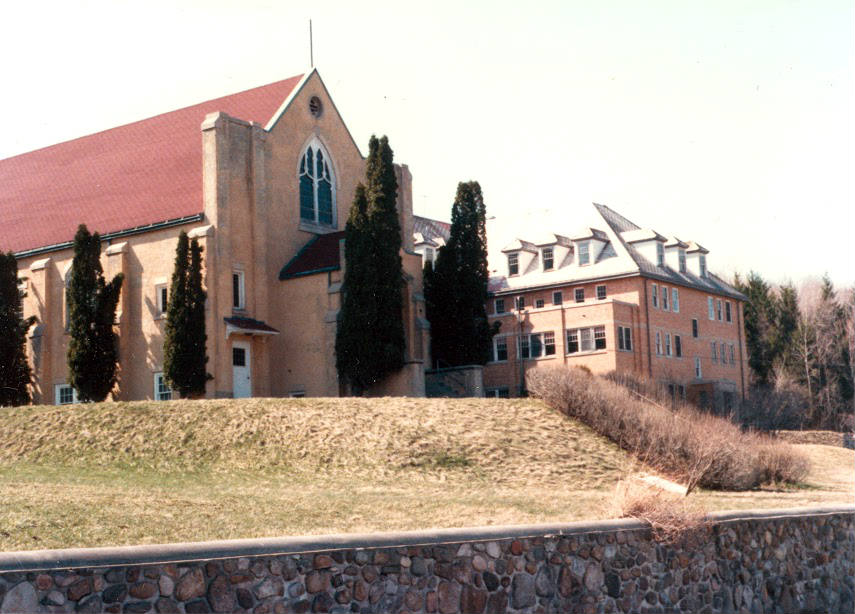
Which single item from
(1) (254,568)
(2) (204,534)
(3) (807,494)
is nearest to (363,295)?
(3) (807,494)

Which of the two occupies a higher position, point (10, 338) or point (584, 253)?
point (584, 253)

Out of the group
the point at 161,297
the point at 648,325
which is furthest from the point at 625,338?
the point at 161,297

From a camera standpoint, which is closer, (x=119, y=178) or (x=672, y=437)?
(x=672, y=437)

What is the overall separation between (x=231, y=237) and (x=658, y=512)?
27.4m

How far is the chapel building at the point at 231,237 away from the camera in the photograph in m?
39.5

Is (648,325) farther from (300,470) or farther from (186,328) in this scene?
(300,470)

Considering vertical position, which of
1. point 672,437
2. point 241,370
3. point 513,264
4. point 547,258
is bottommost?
point 672,437

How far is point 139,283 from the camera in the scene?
40625 millimetres

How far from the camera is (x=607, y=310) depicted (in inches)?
2103

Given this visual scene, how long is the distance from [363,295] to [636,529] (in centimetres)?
2525

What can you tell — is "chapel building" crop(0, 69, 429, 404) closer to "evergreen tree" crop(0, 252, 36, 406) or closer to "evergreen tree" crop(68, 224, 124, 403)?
"evergreen tree" crop(68, 224, 124, 403)

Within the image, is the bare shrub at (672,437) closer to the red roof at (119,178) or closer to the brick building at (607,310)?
the red roof at (119,178)

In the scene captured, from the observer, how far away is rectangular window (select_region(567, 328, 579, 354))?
54469 millimetres

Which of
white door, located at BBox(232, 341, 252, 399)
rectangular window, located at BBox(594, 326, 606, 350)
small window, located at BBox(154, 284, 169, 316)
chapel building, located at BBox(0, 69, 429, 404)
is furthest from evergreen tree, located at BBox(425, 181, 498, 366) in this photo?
small window, located at BBox(154, 284, 169, 316)
